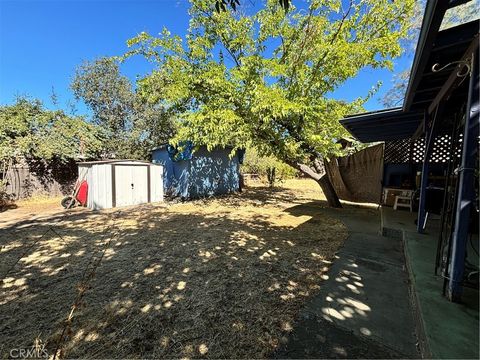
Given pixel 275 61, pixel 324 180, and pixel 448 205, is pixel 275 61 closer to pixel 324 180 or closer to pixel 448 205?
pixel 324 180

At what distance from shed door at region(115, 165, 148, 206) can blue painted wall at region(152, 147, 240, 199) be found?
1383 millimetres

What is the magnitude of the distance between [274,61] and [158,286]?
6.05 m

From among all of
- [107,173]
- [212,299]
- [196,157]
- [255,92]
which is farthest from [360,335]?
[196,157]

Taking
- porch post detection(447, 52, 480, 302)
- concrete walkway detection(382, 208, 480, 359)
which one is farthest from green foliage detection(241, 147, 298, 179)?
porch post detection(447, 52, 480, 302)

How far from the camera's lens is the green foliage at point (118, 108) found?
511 inches

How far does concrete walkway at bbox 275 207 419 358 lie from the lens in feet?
5.74

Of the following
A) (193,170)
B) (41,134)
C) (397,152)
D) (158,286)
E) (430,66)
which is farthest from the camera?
(193,170)

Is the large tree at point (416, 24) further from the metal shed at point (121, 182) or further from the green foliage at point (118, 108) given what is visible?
the green foliage at point (118, 108)

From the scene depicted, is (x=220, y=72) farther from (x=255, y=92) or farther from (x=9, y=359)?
(x=9, y=359)

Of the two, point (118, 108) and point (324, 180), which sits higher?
point (118, 108)

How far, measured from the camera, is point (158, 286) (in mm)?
2777

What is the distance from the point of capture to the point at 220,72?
6.55m

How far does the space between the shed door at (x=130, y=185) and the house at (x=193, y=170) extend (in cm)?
137

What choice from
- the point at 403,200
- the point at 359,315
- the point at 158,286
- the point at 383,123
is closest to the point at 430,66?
the point at 383,123
